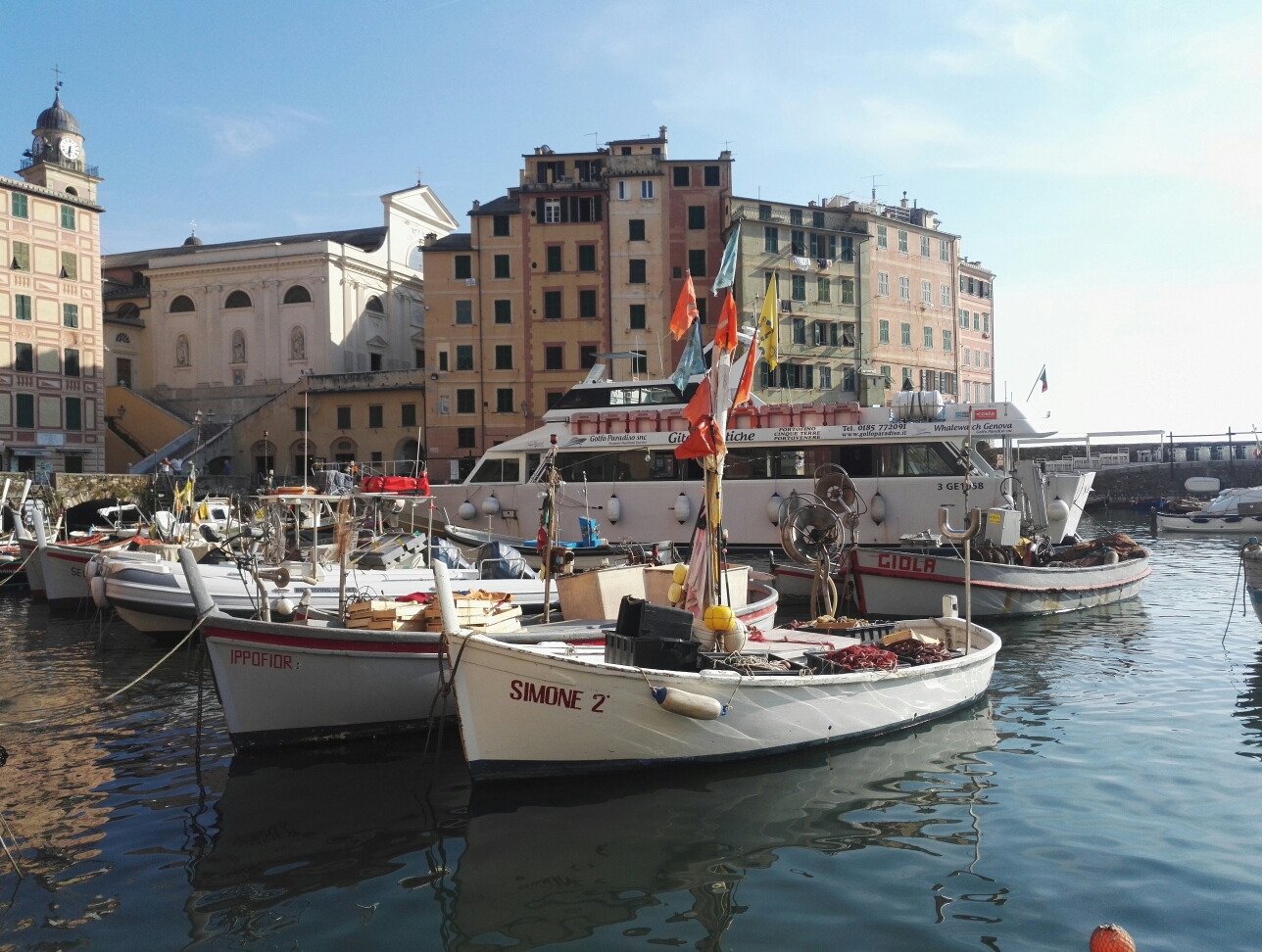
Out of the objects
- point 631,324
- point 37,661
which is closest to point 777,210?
point 631,324

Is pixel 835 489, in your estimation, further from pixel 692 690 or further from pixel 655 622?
pixel 692 690

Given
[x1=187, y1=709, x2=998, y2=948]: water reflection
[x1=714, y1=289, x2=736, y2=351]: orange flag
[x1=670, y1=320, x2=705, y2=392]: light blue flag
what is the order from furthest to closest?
[x1=670, y1=320, x2=705, y2=392]: light blue flag, [x1=714, y1=289, x2=736, y2=351]: orange flag, [x1=187, y1=709, x2=998, y2=948]: water reflection

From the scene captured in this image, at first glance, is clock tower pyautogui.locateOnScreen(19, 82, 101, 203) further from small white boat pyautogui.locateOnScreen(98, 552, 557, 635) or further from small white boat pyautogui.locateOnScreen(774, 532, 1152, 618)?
small white boat pyautogui.locateOnScreen(774, 532, 1152, 618)

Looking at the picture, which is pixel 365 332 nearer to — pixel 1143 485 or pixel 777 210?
pixel 777 210

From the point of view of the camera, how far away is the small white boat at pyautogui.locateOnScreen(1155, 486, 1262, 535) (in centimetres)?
4378

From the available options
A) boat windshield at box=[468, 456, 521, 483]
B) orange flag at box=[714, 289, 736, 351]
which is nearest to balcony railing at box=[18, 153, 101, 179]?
boat windshield at box=[468, 456, 521, 483]

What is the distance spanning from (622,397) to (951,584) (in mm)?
14696

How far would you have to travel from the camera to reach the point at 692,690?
388 inches

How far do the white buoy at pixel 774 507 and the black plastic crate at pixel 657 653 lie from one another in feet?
62.5

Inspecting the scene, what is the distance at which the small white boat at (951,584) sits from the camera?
2008 centimetres

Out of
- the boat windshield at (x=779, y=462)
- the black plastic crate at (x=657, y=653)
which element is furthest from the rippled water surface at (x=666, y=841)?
the boat windshield at (x=779, y=462)

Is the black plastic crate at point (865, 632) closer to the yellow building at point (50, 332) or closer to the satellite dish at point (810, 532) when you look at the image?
the satellite dish at point (810, 532)

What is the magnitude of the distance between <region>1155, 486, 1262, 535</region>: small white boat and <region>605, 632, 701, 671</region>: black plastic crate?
4147 centimetres

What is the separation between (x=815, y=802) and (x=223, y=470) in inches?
1862
